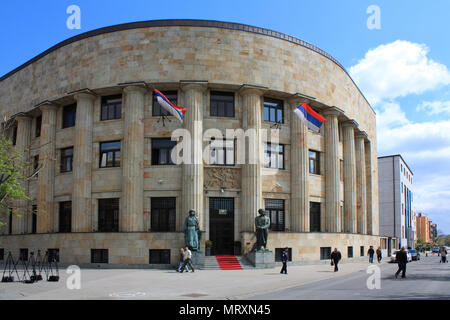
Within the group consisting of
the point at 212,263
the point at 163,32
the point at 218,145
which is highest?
the point at 163,32

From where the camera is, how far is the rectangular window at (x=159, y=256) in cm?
3325

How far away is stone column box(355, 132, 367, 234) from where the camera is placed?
1907 inches

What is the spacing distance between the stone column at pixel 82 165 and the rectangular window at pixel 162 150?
5194 millimetres

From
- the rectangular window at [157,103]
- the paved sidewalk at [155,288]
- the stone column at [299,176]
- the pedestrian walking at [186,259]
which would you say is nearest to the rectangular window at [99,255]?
the pedestrian walking at [186,259]

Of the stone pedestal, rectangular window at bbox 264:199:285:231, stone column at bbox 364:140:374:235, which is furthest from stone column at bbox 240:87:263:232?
stone column at bbox 364:140:374:235

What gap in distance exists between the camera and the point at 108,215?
118ft

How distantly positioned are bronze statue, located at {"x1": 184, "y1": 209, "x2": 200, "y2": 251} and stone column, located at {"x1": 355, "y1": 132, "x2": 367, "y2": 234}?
2254 cm

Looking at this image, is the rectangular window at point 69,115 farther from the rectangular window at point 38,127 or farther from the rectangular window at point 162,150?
the rectangular window at point 162,150

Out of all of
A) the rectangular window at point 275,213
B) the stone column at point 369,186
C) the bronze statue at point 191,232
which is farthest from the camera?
the stone column at point 369,186

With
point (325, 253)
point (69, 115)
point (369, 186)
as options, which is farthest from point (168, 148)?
point (369, 186)
